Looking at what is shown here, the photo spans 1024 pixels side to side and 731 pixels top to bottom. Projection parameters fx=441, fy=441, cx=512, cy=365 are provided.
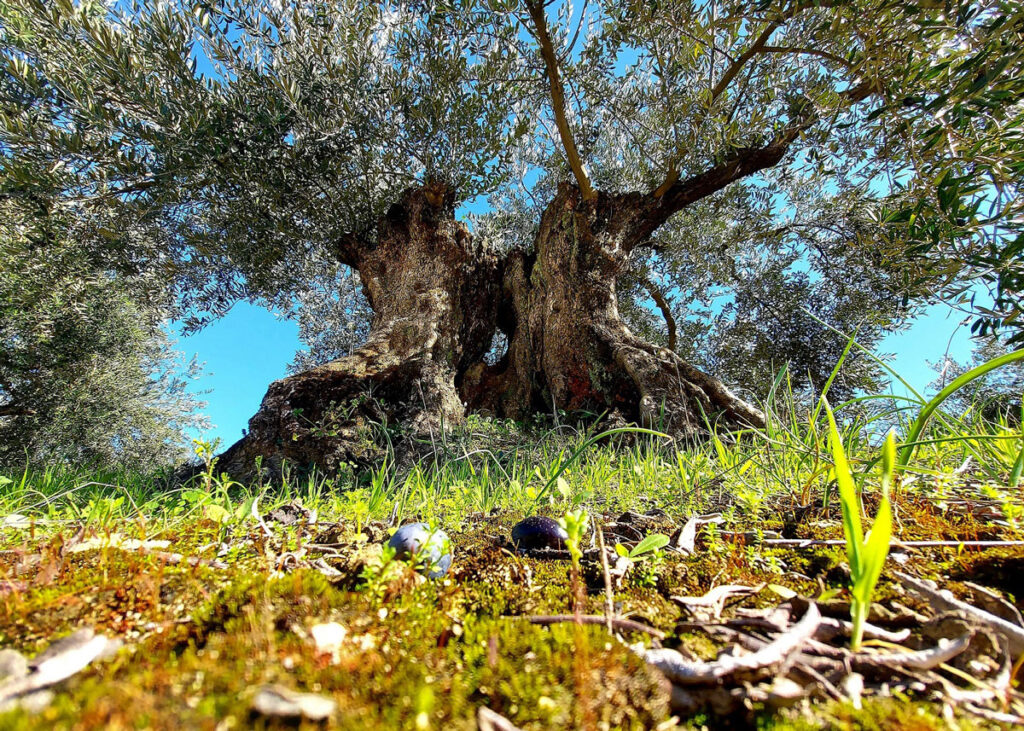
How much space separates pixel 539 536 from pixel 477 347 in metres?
5.96

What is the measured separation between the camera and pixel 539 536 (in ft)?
5.55

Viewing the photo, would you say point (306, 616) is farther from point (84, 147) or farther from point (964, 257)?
point (84, 147)

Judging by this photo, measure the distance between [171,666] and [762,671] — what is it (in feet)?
3.62

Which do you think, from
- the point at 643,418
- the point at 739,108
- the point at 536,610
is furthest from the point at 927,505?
the point at 739,108

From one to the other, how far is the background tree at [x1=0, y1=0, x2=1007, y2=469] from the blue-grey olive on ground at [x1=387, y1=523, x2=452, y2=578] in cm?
301

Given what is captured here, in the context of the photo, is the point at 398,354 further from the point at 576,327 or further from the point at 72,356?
the point at 72,356

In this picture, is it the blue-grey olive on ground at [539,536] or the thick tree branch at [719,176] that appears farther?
the thick tree branch at [719,176]

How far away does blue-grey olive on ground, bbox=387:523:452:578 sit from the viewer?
4.35ft

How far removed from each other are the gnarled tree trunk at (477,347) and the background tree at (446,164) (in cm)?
4

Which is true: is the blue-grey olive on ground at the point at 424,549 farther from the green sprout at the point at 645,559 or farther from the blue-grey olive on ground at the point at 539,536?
the green sprout at the point at 645,559

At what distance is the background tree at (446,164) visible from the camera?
478 cm

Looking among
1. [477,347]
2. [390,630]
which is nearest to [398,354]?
[477,347]

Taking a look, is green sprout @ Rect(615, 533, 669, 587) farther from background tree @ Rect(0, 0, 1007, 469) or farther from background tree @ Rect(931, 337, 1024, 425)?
background tree @ Rect(931, 337, 1024, 425)

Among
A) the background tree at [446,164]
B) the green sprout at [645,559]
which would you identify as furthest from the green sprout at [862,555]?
the background tree at [446,164]
